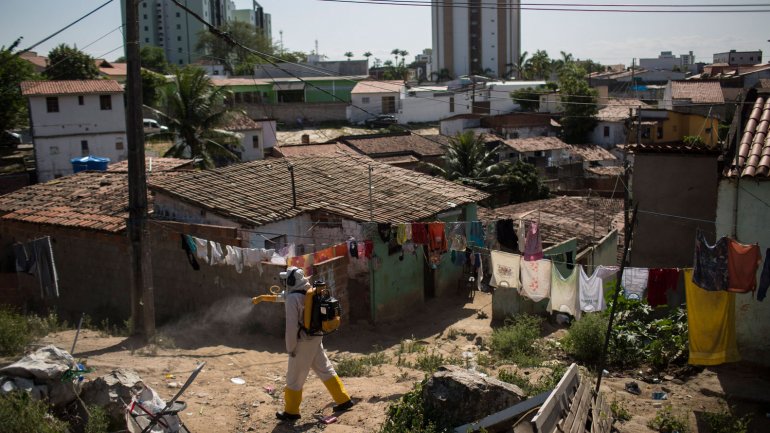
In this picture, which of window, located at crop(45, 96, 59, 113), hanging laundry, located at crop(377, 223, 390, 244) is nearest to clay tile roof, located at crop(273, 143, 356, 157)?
window, located at crop(45, 96, 59, 113)

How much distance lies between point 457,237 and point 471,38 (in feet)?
253

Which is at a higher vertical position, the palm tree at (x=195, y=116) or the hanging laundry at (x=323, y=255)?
the palm tree at (x=195, y=116)

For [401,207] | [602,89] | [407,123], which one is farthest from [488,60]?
[401,207]

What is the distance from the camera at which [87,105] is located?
37688mm

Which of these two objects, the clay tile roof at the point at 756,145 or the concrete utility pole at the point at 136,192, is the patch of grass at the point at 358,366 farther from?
the clay tile roof at the point at 756,145

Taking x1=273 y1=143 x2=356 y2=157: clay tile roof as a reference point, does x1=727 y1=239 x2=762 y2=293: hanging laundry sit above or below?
below

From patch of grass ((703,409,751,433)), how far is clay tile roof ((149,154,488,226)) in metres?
7.79

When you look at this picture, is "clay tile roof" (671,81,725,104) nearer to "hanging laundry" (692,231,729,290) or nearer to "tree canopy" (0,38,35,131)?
"hanging laundry" (692,231,729,290)

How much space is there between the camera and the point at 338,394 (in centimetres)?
792

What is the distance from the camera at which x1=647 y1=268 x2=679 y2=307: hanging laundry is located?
10703 millimetres

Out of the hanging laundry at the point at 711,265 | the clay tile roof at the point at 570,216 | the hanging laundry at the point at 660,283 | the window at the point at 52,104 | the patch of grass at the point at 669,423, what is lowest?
the patch of grass at the point at 669,423

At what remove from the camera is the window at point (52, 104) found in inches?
1433

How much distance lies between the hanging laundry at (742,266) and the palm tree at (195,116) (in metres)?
23.4

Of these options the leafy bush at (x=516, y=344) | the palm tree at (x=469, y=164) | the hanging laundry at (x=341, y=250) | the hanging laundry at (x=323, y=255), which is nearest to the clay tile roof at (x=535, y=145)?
the palm tree at (x=469, y=164)
